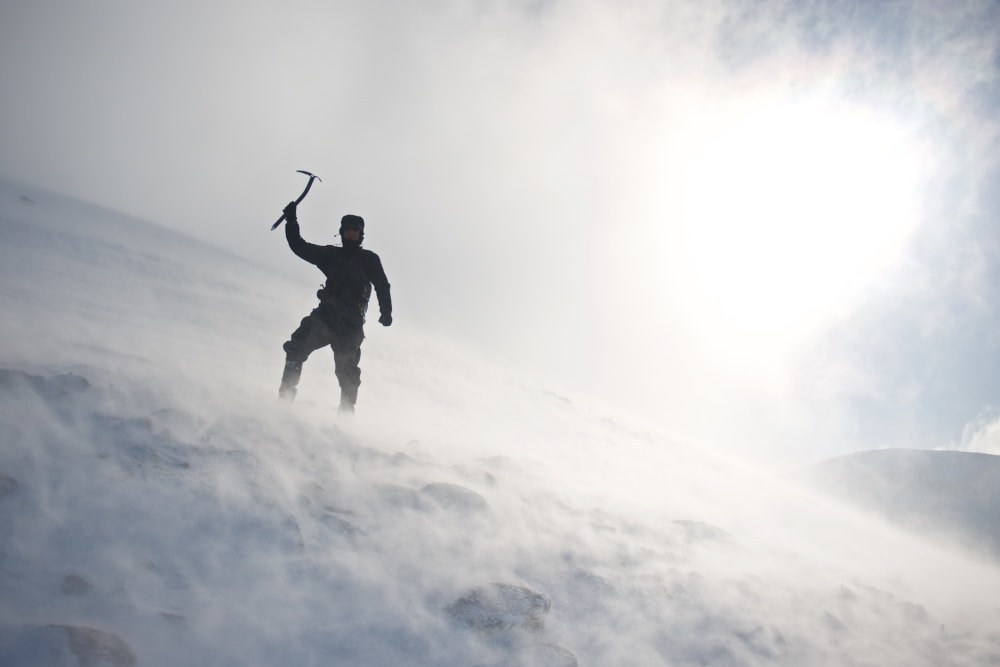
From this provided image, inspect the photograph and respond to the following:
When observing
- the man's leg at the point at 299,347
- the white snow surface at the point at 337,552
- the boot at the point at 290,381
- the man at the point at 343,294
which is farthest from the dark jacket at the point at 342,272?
the white snow surface at the point at 337,552

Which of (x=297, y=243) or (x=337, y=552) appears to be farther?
(x=297, y=243)

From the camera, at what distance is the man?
5.86 meters

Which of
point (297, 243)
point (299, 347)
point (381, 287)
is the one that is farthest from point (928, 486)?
point (297, 243)

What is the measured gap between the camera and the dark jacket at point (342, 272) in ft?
19.3

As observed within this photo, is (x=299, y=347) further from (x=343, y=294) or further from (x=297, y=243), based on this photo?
(x=297, y=243)

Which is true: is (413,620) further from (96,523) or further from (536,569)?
(96,523)

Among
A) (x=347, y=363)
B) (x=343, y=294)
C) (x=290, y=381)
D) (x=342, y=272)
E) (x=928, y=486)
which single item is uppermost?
(x=928, y=486)

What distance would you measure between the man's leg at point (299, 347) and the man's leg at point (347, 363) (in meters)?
0.20

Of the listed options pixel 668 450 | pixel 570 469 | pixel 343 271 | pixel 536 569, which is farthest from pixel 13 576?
pixel 668 450

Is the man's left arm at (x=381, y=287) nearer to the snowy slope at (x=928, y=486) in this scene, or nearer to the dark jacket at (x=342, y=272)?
the dark jacket at (x=342, y=272)

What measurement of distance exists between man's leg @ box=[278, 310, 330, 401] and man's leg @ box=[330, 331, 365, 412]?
0.20 m

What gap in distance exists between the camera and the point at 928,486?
56.9 meters

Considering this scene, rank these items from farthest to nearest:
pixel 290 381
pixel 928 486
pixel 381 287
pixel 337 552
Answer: pixel 928 486, pixel 381 287, pixel 290 381, pixel 337 552

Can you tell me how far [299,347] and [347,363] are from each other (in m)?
0.62
